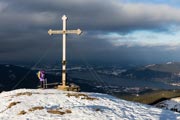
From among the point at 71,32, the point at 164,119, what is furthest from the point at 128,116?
the point at 71,32

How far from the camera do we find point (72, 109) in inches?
1167

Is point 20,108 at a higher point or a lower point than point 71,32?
lower

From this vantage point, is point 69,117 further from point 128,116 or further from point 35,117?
point 128,116

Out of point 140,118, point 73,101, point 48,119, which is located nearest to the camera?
point 48,119

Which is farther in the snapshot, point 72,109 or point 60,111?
point 72,109

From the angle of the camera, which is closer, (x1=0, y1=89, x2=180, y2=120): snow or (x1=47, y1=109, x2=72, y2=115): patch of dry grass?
(x1=0, y1=89, x2=180, y2=120): snow

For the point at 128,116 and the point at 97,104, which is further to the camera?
the point at 97,104

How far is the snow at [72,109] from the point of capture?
A: 92.0 feet

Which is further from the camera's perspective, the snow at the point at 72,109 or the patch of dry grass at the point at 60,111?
the patch of dry grass at the point at 60,111

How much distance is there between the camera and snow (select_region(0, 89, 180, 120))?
28031mm

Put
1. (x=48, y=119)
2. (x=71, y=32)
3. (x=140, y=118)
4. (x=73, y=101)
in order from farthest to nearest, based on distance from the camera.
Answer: (x=71, y=32) → (x=73, y=101) → (x=140, y=118) → (x=48, y=119)

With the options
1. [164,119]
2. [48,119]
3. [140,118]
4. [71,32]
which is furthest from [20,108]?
[71,32]

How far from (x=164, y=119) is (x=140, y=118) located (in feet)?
7.49

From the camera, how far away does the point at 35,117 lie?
90.1 ft
